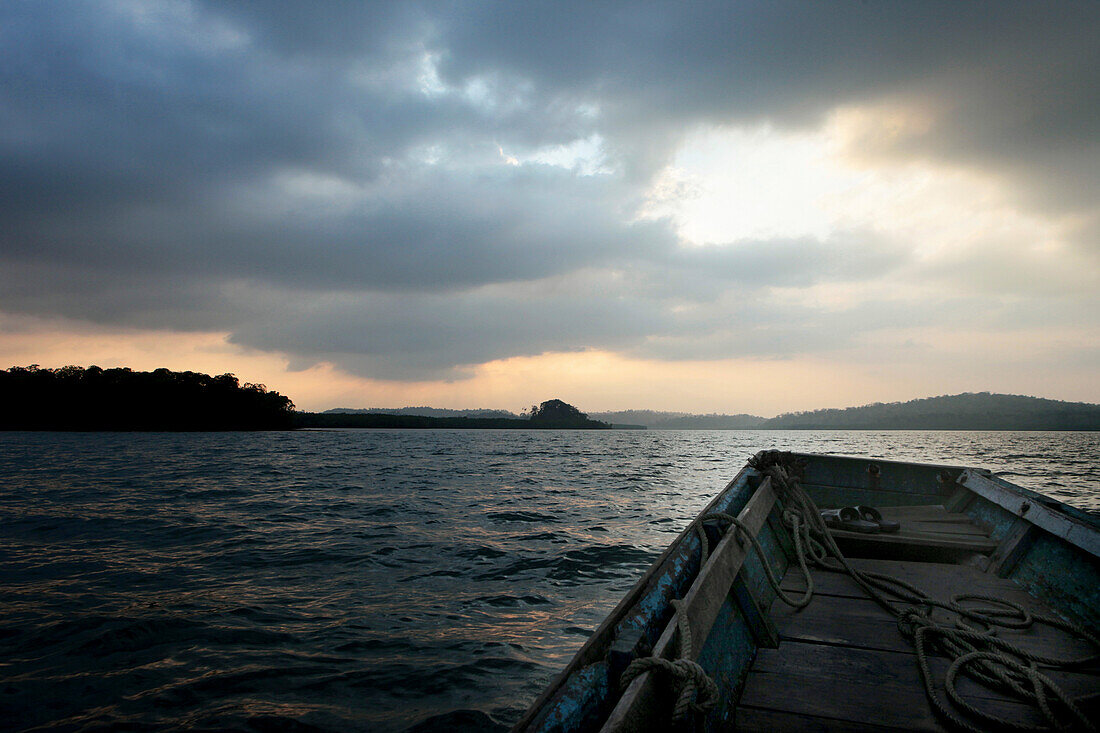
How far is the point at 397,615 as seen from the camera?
6137mm

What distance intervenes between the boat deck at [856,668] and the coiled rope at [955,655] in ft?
0.22

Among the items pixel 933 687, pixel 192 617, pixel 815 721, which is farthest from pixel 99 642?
pixel 933 687

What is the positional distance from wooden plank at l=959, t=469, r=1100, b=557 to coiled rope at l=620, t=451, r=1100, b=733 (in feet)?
2.64

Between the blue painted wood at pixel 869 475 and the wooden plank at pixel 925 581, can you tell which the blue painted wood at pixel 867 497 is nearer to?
the blue painted wood at pixel 869 475

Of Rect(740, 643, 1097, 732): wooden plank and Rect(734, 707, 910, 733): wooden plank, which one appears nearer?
Rect(734, 707, 910, 733): wooden plank

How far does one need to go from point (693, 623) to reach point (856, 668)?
1.32 m

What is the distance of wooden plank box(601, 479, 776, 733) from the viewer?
168 centimetres

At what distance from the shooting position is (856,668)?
2865 mm

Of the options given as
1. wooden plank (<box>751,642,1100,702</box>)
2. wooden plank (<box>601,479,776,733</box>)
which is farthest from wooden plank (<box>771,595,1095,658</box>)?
wooden plank (<box>601,479,776,733</box>)

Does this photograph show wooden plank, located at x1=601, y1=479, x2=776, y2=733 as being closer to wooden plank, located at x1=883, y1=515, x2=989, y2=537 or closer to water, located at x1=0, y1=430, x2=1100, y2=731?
water, located at x1=0, y1=430, x2=1100, y2=731

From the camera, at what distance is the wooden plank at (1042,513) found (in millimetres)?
3910

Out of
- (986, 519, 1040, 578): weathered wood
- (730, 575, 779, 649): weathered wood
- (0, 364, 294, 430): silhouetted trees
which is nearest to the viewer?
(730, 575, 779, 649): weathered wood

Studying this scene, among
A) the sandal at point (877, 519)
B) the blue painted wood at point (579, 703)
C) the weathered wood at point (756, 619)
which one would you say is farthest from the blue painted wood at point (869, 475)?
the blue painted wood at point (579, 703)

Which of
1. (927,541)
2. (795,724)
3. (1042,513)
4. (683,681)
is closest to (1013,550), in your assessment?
(1042,513)
